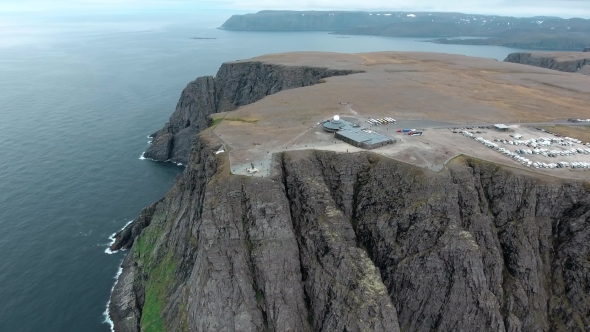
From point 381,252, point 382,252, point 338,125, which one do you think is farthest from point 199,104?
point 382,252

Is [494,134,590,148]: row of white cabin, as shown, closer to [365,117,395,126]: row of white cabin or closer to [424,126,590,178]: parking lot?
[424,126,590,178]: parking lot

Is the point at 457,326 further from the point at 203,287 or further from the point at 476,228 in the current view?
the point at 203,287

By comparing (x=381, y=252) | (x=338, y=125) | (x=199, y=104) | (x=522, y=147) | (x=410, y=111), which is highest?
(x=410, y=111)

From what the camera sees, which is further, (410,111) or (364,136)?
(410,111)

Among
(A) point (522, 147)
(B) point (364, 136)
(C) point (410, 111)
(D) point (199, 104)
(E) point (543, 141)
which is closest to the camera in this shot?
(A) point (522, 147)

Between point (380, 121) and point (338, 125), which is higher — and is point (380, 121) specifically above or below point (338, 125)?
below

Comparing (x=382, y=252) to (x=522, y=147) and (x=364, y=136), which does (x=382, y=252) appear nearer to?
(x=364, y=136)
